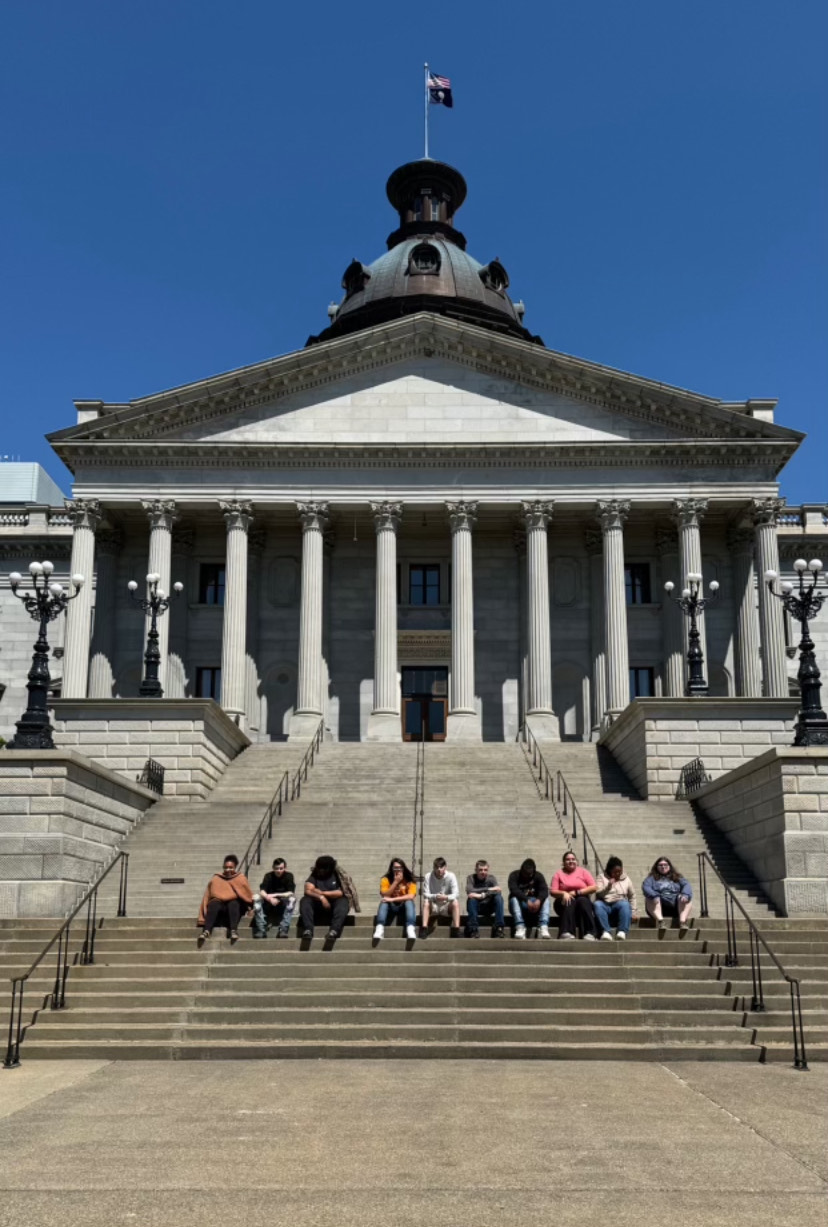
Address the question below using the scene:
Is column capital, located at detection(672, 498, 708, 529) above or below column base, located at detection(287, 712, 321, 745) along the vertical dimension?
above

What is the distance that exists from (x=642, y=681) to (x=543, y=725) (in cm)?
678

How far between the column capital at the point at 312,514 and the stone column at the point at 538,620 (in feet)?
24.9

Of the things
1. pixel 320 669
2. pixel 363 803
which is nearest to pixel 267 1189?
pixel 363 803

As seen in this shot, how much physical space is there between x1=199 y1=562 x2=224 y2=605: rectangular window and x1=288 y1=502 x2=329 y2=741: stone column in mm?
4772

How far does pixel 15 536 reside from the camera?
179ft

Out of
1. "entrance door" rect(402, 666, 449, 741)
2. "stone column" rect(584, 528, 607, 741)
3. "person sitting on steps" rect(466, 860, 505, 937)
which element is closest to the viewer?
"person sitting on steps" rect(466, 860, 505, 937)

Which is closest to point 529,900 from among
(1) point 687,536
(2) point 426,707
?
(1) point 687,536

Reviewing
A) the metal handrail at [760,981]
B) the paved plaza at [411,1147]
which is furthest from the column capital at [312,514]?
the paved plaza at [411,1147]

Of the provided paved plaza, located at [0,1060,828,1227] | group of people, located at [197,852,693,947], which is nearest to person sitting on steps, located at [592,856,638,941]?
group of people, located at [197,852,693,947]

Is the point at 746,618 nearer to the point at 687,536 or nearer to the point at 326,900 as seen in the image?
the point at 687,536

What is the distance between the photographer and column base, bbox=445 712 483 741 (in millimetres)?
43312

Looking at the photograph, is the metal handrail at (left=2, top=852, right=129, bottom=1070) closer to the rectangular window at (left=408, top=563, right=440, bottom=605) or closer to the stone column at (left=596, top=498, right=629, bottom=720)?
the stone column at (left=596, top=498, right=629, bottom=720)

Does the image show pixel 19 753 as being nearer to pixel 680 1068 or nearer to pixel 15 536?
pixel 680 1068

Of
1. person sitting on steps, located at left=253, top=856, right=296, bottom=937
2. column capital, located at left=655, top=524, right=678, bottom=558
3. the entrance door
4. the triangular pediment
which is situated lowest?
person sitting on steps, located at left=253, top=856, right=296, bottom=937
